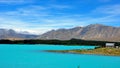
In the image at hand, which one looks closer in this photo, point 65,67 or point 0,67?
point 0,67

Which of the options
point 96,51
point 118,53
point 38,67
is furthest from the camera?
point 96,51

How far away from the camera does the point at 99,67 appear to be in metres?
57.6

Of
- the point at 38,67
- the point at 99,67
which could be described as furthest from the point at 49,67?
the point at 99,67

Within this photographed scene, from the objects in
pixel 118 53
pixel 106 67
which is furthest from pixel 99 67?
pixel 118 53

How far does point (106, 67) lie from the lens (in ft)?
190

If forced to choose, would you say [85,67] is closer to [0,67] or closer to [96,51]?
[0,67]

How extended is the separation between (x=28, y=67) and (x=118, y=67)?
17.8 m

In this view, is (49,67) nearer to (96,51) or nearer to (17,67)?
(17,67)

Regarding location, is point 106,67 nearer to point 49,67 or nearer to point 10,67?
point 49,67

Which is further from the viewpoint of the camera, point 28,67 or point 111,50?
point 111,50

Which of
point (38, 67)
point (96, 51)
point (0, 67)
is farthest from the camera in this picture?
point (96, 51)

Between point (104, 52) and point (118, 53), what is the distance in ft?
18.8

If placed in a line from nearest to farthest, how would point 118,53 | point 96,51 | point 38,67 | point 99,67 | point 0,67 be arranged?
point 0,67 < point 38,67 < point 99,67 < point 118,53 < point 96,51

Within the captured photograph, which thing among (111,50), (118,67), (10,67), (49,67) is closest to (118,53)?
(111,50)
